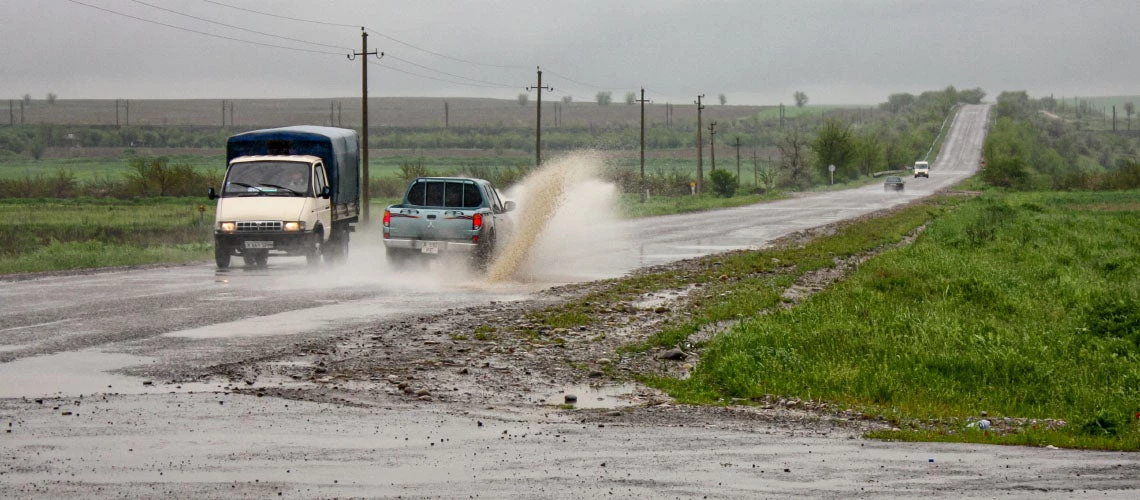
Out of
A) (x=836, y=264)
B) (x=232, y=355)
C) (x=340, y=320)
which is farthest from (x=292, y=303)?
(x=836, y=264)

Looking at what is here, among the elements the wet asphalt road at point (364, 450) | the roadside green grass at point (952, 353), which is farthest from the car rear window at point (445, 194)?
the wet asphalt road at point (364, 450)

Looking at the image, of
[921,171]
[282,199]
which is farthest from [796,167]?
[282,199]

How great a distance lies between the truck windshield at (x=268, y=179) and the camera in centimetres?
2538

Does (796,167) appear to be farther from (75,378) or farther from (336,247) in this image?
(75,378)

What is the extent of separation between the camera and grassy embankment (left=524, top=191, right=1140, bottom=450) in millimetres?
11125

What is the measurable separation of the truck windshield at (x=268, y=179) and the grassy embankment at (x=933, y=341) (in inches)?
305

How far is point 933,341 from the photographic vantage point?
1470 centimetres

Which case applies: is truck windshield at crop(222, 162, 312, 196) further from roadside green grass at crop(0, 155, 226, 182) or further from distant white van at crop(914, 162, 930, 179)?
distant white van at crop(914, 162, 930, 179)

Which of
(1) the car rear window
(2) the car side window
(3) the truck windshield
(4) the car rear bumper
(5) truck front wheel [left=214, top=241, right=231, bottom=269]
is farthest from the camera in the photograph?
(2) the car side window

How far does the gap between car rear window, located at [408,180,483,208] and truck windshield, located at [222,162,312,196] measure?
240 centimetres

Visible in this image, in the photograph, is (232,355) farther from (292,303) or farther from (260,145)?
(260,145)

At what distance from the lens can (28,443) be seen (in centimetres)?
854

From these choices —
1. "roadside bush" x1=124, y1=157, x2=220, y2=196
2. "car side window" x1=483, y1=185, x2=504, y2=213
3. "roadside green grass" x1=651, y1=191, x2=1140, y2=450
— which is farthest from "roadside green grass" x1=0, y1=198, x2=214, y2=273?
"roadside green grass" x1=651, y1=191, x2=1140, y2=450

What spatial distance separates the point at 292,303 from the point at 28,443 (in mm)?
10221
